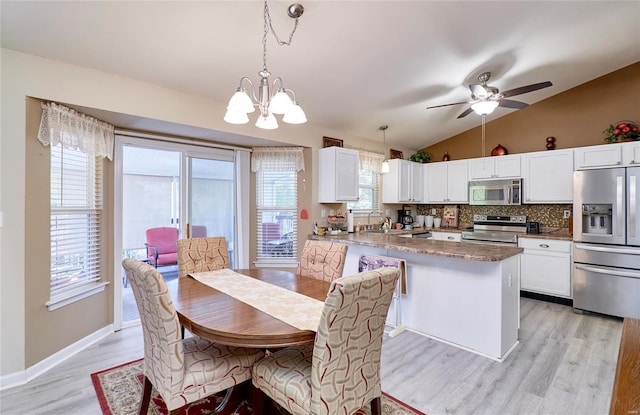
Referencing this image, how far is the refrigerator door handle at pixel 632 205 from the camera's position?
10.5 ft

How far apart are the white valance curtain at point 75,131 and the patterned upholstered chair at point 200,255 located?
3.87 feet

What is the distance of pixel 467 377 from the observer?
90.5 inches

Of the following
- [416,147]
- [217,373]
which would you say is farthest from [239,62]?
[416,147]

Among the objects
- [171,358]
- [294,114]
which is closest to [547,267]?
[294,114]

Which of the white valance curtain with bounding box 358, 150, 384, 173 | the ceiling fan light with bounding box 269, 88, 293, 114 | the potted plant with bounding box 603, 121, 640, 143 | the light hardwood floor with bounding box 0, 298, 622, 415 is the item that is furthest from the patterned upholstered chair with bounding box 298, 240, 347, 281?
the potted plant with bounding box 603, 121, 640, 143

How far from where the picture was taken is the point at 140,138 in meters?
3.23

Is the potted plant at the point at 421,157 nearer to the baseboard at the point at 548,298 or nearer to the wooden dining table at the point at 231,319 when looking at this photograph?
the baseboard at the point at 548,298

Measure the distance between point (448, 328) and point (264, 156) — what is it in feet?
9.57

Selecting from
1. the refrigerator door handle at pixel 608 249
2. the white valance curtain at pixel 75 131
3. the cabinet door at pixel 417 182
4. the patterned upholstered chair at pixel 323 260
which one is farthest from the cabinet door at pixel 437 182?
the white valance curtain at pixel 75 131

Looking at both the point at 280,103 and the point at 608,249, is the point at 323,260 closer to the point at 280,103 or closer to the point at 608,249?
the point at 280,103

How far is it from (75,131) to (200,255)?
4.78 feet

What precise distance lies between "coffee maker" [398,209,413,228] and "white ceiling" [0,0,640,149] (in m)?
2.24

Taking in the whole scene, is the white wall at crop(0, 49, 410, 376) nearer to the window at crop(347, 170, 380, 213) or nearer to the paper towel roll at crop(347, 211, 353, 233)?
the paper towel roll at crop(347, 211, 353, 233)

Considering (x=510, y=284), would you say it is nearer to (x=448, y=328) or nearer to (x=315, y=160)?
(x=448, y=328)
